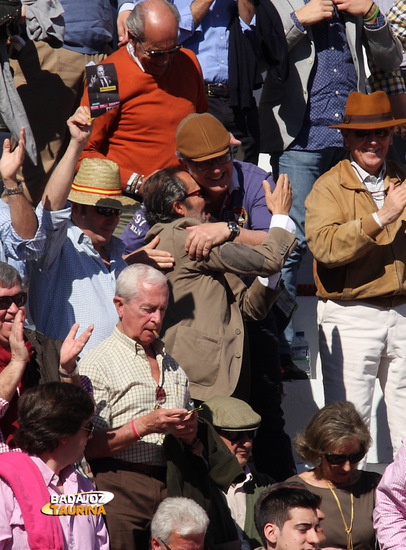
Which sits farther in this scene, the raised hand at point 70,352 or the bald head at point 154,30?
the bald head at point 154,30

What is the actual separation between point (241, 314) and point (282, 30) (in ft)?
7.50

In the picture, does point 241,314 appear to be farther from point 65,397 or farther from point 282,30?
point 282,30

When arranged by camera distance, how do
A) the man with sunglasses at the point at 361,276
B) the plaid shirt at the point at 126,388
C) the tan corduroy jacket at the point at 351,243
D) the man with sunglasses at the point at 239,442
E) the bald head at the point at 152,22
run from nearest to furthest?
the plaid shirt at the point at 126,388
the man with sunglasses at the point at 239,442
the tan corduroy jacket at the point at 351,243
the man with sunglasses at the point at 361,276
the bald head at the point at 152,22

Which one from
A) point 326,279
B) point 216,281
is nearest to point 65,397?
point 216,281

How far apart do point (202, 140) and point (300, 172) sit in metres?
1.51

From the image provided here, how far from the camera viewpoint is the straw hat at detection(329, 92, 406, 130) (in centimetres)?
623

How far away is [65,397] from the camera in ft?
13.5

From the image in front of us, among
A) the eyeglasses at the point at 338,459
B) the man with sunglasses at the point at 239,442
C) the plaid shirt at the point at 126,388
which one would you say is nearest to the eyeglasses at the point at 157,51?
the plaid shirt at the point at 126,388

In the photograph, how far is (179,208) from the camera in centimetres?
556

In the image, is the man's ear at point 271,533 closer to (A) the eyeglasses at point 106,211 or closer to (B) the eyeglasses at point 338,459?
(B) the eyeglasses at point 338,459

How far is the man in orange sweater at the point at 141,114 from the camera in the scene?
6352 mm

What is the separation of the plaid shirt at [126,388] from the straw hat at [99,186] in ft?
3.42

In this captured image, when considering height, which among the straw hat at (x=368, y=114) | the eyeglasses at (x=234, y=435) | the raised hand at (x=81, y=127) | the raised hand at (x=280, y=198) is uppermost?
the raised hand at (x=81, y=127)

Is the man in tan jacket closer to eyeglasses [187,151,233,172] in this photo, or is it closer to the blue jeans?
eyeglasses [187,151,233,172]
